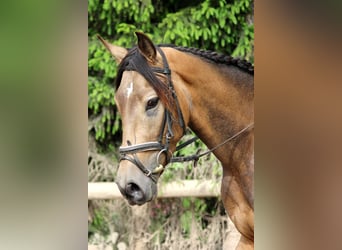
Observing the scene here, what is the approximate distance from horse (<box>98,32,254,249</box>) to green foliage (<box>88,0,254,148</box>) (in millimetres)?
1332

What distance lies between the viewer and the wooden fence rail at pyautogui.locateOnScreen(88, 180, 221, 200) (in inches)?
112

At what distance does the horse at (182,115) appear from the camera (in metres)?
1.53

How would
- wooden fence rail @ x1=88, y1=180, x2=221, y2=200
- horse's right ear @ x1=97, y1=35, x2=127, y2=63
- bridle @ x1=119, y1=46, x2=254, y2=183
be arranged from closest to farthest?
bridle @ x1=119, y1=46, x2=254, y2=183
horse's right ear @ x1=97, y1=35, x2=127, y2=63
wooden fence rail @ x1=88, y1=180, x2=221, y2=200

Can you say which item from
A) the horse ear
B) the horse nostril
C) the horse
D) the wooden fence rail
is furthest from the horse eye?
the wooden fence rail

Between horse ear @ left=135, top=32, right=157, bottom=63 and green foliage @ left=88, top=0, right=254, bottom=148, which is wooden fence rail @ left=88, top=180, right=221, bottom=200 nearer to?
green foliage @ left=88, top=0, right=254, bottom=148

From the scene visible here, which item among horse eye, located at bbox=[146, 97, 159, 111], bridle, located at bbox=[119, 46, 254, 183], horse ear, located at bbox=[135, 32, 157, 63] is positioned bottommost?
bridle, located at bbox=[119, 46, 254, 183]

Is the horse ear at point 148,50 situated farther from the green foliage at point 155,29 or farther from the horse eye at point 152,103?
the green foliage at point 155,29

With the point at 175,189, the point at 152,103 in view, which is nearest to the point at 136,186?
the point at 152,103

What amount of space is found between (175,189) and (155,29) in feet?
Answer: 3.49

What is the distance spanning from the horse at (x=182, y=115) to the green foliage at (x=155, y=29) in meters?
1.33

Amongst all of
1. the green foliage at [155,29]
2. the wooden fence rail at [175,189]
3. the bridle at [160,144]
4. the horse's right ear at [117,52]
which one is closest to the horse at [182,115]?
the bridle at [160,144]
